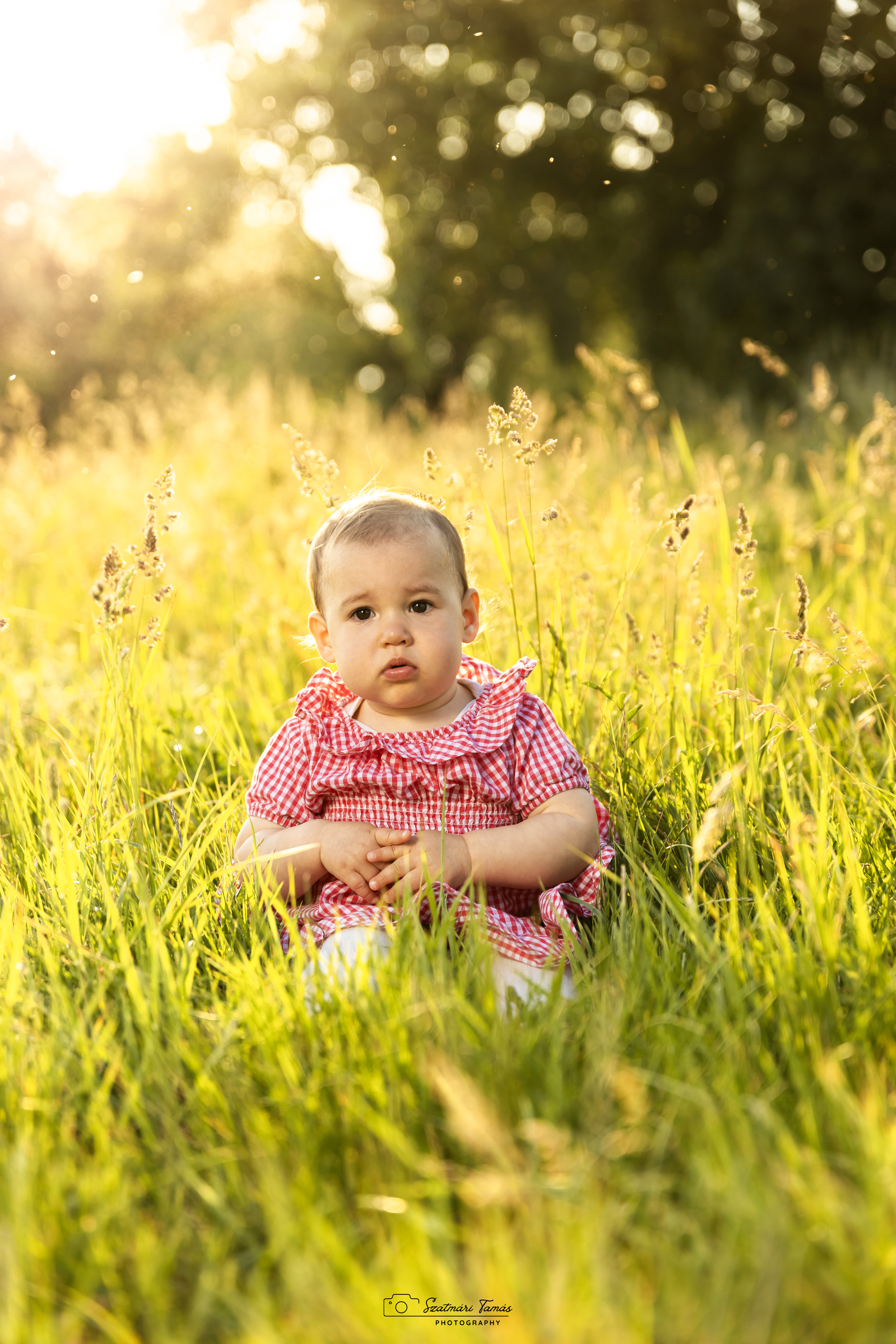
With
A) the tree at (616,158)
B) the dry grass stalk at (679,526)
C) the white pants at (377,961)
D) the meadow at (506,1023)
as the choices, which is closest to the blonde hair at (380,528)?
→ the meadow at (506,1023)

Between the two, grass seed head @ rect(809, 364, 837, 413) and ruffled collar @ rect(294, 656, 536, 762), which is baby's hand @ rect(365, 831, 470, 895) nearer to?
ruffled collar @ rect(294, 656, 536, 762)

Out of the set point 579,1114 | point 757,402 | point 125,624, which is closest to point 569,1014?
point 579,1114

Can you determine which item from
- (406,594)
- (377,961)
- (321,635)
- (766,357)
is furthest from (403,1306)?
(766,357)

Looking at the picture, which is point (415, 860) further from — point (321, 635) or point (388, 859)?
point (321, 635)

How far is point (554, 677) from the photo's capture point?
2.54m

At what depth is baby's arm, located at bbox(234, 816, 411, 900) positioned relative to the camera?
76.2 inches

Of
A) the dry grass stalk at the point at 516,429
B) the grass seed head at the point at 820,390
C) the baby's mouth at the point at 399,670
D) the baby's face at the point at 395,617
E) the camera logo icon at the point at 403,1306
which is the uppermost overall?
the grass seed head at the point at 820,390

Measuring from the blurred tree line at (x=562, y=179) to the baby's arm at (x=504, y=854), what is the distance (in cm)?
1033

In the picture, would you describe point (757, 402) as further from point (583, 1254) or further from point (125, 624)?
point (583, 1254)

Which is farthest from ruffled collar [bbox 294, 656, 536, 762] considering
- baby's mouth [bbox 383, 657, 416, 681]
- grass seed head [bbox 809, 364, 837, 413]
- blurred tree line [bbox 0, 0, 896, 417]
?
blurred tree line [bbox 0, 0, 896, 417]

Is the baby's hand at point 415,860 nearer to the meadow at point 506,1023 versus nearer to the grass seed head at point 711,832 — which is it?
the meadow at point 506,1023

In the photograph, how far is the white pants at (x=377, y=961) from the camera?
61.4 inches

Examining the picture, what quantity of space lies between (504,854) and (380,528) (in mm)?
683

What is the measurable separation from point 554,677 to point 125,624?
1.30 m
